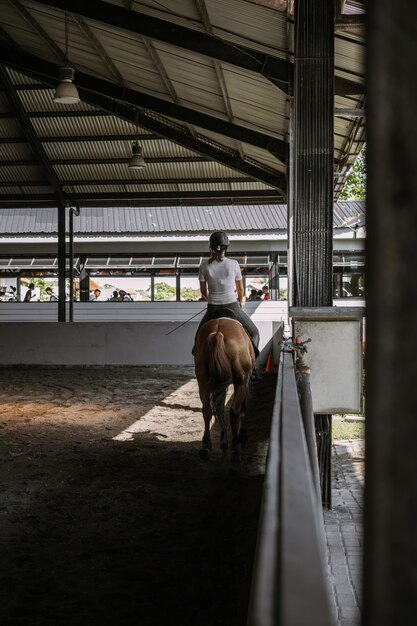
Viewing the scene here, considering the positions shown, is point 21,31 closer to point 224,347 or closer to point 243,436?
point 224,347

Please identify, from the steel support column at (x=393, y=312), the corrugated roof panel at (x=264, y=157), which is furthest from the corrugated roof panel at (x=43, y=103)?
the steel support column at (x=393, y=312)

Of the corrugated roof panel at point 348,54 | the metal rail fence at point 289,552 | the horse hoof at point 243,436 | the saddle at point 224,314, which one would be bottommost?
the horse hoof at point 243,436

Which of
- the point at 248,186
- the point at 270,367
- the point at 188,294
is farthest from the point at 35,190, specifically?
the point at 270,367

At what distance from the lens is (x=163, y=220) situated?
87.1ft

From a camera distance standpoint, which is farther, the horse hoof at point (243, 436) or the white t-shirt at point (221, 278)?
the horse hoof at point (243, 436)

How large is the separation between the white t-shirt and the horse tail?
78 cm

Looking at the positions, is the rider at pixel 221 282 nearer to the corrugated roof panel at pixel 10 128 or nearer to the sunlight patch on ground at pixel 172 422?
the sunlight patch on ground at pixel 172 422

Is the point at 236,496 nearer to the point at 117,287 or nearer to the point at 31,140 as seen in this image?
the point at 31,140

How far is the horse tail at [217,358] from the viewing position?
25.2 feet

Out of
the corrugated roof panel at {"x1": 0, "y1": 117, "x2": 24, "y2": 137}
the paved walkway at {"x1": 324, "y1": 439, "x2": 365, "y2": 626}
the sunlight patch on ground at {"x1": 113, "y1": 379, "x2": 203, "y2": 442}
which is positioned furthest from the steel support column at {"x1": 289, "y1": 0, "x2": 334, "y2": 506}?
the corrugated roof panel at {"x1": 0, "y1": 117, "x2": 24, "y2": 137}

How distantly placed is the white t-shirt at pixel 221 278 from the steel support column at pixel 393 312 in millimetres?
7730

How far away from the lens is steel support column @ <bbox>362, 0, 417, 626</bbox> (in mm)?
580

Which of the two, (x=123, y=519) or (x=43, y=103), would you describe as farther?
(x=43, y=103)

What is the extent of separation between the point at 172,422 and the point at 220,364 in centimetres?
328
